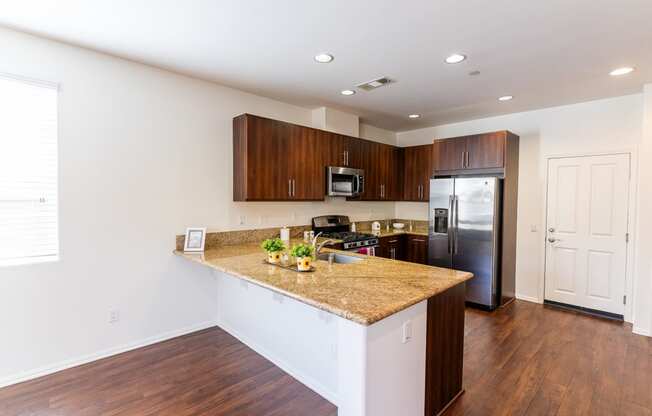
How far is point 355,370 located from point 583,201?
411 cm

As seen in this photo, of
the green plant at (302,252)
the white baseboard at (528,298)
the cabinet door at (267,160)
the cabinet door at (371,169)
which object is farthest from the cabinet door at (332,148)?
the white baseboard at (528,298)

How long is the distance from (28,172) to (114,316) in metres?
1.38

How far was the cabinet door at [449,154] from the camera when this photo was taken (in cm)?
451

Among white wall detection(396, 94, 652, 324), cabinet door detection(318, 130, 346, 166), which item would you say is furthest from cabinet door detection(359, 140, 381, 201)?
white wall detection(396, 94, 652, 324)

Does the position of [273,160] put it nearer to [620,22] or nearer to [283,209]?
[283,209]

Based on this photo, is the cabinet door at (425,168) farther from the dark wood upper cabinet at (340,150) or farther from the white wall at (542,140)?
the dark wood upper cabinet at (340,150)

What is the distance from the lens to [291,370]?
2.58 m

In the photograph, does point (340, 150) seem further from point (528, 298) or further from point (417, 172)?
point (528, 298)

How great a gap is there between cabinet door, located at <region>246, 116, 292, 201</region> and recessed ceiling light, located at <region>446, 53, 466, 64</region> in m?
1.85

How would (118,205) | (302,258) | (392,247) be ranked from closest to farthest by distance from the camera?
(302,258), (118,205), (392,247)

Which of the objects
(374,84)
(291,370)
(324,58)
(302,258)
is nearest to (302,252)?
(302,258)

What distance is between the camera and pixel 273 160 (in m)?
3.59

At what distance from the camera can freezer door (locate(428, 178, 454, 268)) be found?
14.5ft

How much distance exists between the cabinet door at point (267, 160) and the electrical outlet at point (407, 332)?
7.23ft
